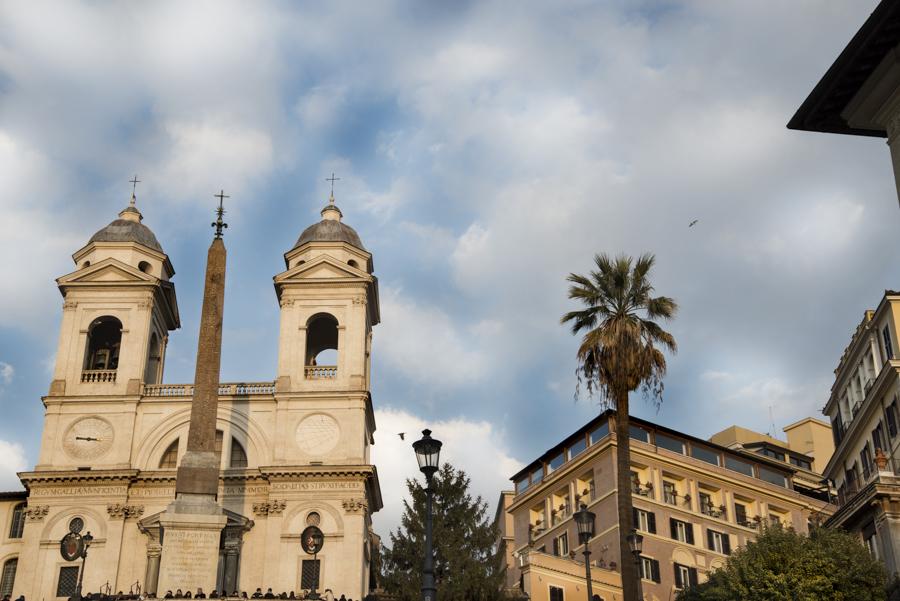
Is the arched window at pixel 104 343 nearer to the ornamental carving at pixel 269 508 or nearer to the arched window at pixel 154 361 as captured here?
the arched window at pixel 154 361

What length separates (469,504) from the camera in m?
53.4

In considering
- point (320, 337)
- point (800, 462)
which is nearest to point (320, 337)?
point (320, 337)

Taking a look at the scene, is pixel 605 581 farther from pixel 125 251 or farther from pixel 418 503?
pixel 125 251

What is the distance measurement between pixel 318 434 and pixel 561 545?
20273 mm

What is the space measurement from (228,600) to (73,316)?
26126 mm

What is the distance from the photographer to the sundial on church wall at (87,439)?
185 feet

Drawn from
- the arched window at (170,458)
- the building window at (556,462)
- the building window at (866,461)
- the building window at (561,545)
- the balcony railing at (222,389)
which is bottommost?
the building window at (866,461)

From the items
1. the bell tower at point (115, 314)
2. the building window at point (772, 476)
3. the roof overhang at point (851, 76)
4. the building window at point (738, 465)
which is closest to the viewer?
the roof overhang at point (851, 76)

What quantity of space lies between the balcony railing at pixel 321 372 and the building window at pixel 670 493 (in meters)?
22.2

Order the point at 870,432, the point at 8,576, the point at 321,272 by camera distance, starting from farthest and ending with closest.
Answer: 1. the point at 321,272
2. the point at 8,576
3. the point at 870,432

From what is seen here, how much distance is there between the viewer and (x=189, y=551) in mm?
41281

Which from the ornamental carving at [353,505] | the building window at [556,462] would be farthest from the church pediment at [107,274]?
the building window at [556,462]

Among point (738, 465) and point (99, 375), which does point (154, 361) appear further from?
point (738, 465)

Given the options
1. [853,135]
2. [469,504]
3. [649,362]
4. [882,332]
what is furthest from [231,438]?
[853,135]
